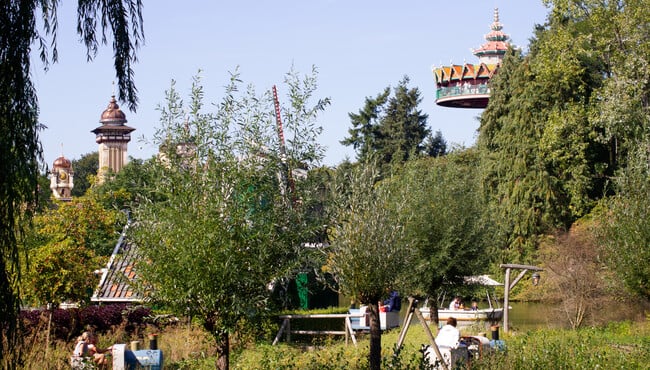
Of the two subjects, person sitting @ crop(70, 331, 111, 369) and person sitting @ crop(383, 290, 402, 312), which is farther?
person sitting @ crop(383, 290, 402, 312)

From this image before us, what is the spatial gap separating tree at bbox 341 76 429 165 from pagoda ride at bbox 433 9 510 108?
2211 millimetres

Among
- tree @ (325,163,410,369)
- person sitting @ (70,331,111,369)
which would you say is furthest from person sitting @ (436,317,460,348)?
person sitting @ (70,331,111,369)

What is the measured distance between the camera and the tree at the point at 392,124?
7194cm

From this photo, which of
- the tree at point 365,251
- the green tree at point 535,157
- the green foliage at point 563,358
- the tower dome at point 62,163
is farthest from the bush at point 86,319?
the tower dome at point 62,163

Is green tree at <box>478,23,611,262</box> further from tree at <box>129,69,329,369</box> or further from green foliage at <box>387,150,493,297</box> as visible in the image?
tree at <box>129,69,329,369</box>

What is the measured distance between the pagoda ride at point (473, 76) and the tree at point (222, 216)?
5837 cm

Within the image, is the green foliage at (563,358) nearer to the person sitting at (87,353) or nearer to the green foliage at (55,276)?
the person sitting at (87,353)

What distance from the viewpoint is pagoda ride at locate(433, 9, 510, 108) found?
7188 cm

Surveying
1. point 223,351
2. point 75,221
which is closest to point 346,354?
point 223,351

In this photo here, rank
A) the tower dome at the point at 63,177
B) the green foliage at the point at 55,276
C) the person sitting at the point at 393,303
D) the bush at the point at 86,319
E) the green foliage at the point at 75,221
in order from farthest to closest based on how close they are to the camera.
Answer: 1. the tower dome at the point at 63,177
2. the person sitting at the point at 393,303
3. the green foliage at the point at 75,221
4. the bush at the point at 86,319
5. the green foliage at the point at 55,276

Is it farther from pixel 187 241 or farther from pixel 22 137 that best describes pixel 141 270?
pixel 22 137

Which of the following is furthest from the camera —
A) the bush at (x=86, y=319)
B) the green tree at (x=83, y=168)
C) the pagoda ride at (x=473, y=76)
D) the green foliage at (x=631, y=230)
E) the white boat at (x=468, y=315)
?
the green tree at (x=83, y=168)

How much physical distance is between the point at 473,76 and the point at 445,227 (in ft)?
155

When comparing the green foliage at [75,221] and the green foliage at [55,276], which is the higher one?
the green foliage at [75,221]
